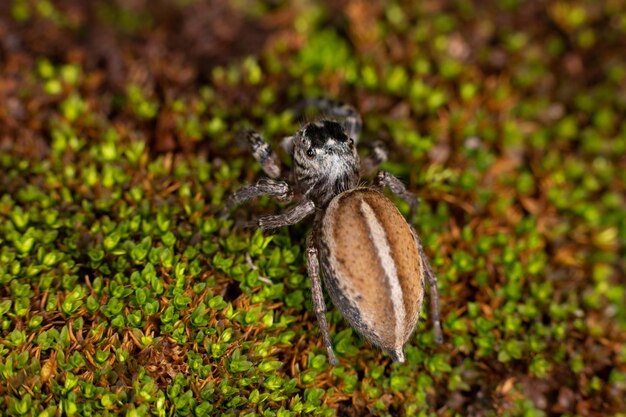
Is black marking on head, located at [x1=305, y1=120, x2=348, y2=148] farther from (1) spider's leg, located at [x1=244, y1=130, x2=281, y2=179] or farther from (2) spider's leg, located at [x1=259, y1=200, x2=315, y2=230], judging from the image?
(2) spider's leg, located at [x1=259, y1=200, x2=315, y2=230]

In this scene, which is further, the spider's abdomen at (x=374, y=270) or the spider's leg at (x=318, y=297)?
the spider's leg at (x=318, y=297)

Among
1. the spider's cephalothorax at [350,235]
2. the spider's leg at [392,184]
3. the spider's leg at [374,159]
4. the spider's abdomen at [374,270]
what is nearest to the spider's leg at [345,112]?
the spider's leg at [374,159]

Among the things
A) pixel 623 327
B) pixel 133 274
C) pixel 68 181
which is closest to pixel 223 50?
pixel 68 181

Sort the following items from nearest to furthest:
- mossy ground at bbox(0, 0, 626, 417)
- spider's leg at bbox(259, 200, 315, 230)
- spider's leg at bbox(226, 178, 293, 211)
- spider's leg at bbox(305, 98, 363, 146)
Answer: mossy ground at bbox(0, 0, 626, 417) < spider's leg at bbox(259, 200, 315, 230) < spider's leg at bbox(226, 178, 293, 211) < spider's leg at bbox(305, 98, 363, 146)

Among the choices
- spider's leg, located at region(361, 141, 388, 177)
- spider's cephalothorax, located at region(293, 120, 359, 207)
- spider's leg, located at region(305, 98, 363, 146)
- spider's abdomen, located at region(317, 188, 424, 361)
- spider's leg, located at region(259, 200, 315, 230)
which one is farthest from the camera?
spider's leg, located at region(305, 98, 363, 146)

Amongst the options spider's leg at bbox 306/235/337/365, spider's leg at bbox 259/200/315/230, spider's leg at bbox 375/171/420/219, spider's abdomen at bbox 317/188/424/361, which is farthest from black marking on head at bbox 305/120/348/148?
spider's leg at bbox 306/235/337/365

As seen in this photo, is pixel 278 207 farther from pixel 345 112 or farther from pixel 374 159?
pixel 345 112

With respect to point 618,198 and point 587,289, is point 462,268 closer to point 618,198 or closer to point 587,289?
point 587,289

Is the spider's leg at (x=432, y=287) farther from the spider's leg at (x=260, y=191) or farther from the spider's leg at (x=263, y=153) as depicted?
the spider's leg at (x=263, y=153)
